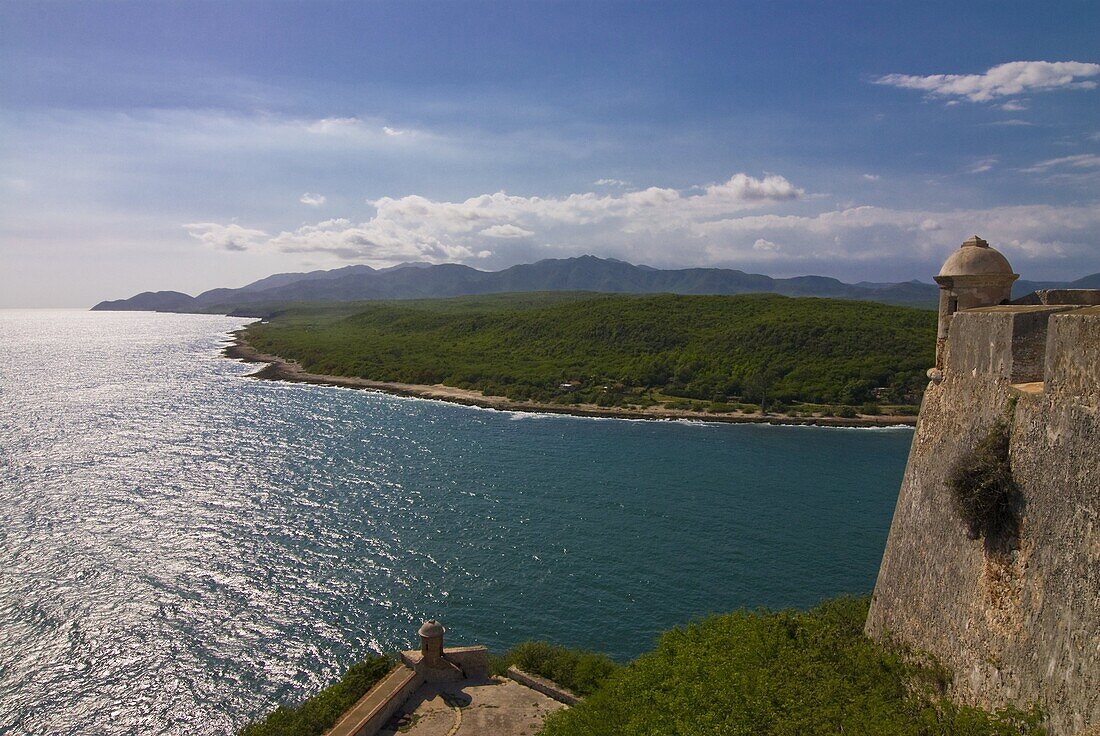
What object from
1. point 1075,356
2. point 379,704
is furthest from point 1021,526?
point 379,704

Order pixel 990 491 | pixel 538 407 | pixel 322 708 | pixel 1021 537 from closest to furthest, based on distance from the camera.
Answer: pixel 1021 537 → pixel 990 491 → pixel 322 708 → pixel 538 407

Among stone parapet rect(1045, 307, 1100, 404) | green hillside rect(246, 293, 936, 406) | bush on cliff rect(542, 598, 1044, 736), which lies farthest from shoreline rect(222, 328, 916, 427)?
stone parapet rect(1045, 307, 1100, 404)

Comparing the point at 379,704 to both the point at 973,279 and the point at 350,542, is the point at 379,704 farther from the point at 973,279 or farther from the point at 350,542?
the point at 350,542

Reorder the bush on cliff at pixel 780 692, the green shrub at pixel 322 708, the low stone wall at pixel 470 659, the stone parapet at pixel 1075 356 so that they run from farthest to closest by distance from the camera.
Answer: the low stone wall at pixel 470 659, the green shrub at pixel 322 708, the bush on cliff at pixel 780 692, the stone parapet at pixel 1075 356

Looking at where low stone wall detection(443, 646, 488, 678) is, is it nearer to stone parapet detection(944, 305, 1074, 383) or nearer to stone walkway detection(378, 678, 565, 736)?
stone walkway detection(378, 678, 565, 736)

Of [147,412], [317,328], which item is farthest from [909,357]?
[317,328]

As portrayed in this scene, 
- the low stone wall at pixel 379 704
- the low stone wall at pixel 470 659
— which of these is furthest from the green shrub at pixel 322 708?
the low stone wall at pixel 470 659

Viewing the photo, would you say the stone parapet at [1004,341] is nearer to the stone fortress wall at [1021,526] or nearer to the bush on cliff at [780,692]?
the stone fortress wall at [1021,526]
